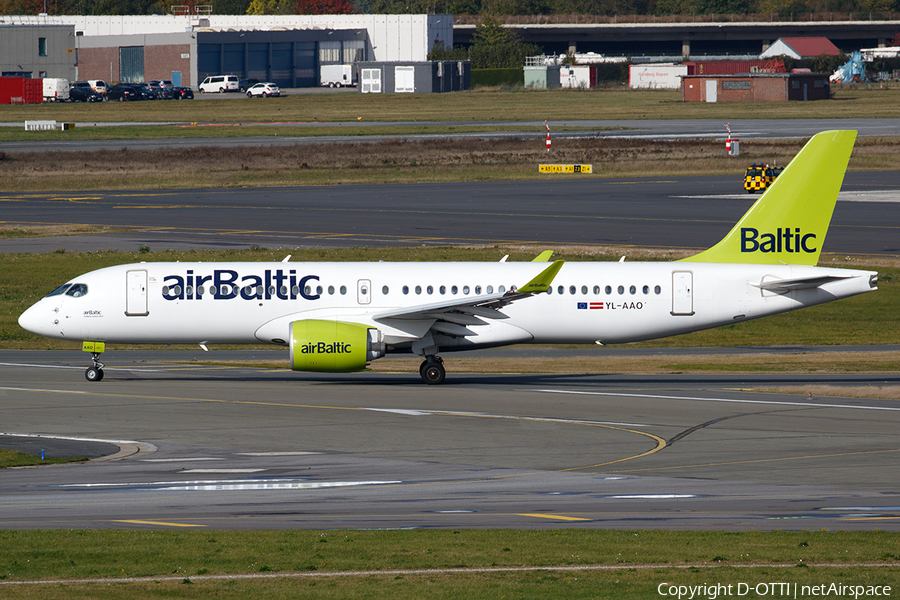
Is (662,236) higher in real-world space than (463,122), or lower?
lower

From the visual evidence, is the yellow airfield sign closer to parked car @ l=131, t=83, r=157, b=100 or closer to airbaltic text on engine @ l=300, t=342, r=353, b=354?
airbaltic text on engine @ l=300, t=342, r=353, b=354

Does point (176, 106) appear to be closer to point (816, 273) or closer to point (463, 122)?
point (463, 122)

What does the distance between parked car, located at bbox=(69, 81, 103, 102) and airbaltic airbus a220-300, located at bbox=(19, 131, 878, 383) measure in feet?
466

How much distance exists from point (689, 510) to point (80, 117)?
135 m

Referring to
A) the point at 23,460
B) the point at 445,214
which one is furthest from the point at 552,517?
the point at 445,214

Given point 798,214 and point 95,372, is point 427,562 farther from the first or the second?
point 798,214

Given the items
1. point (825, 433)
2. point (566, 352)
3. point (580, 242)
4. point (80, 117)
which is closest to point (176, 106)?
point (80, 117)

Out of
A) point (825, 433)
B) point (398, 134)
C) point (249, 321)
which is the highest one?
point (398, 134)

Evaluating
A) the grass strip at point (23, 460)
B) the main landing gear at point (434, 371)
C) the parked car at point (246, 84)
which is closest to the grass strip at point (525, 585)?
the grass strip at point (23, 460)

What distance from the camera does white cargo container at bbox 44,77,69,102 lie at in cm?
16588

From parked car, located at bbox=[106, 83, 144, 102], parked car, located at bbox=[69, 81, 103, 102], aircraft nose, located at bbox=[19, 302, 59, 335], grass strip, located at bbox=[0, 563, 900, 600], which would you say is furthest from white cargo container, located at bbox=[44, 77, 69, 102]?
grass strip, located at bbox=[0, 563, 900, 600]

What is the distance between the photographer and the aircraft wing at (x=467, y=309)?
33.8 metres

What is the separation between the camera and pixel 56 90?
16650cm

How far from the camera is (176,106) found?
15900 cm
